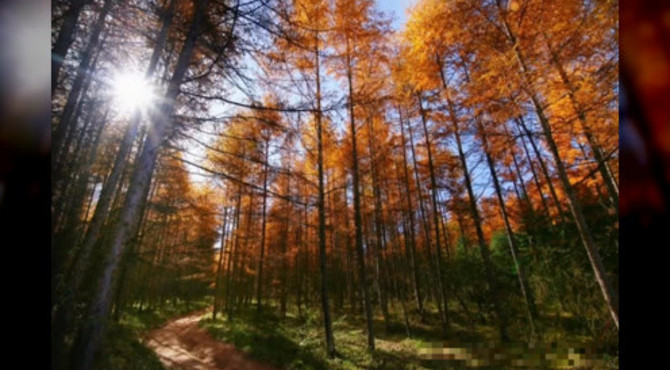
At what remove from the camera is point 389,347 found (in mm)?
8734

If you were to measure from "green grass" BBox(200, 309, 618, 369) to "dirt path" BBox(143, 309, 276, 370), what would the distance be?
38cm

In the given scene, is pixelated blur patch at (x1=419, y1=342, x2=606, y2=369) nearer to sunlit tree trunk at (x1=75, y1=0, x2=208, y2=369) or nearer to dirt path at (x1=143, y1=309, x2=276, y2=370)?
dirt path at (x1=143, y1=309, x2=276, y2=370)

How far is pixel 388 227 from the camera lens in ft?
62.1

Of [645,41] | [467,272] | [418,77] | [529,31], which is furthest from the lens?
[467,272]

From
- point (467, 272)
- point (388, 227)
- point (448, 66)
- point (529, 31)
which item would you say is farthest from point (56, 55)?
point (388, 227)

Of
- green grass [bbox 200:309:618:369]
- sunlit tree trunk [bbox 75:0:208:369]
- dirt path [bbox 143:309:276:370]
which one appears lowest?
dirt path [bbox 143:309:276:370]

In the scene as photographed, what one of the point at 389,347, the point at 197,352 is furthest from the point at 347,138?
the point at 197,352

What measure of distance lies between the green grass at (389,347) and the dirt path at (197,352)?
38 cm

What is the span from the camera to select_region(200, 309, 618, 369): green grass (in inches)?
227

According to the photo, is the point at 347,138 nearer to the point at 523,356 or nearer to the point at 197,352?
the point at 523,356

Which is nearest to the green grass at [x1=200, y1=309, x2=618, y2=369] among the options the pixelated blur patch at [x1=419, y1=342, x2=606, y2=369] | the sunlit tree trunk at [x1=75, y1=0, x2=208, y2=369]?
the pixelated blur patch at [x1=419, y1=342, x2=606, y2=369]

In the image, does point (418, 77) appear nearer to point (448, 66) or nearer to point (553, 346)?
point (448, 66)

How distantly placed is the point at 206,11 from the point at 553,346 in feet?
33.2

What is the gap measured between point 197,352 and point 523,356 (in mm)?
10397
